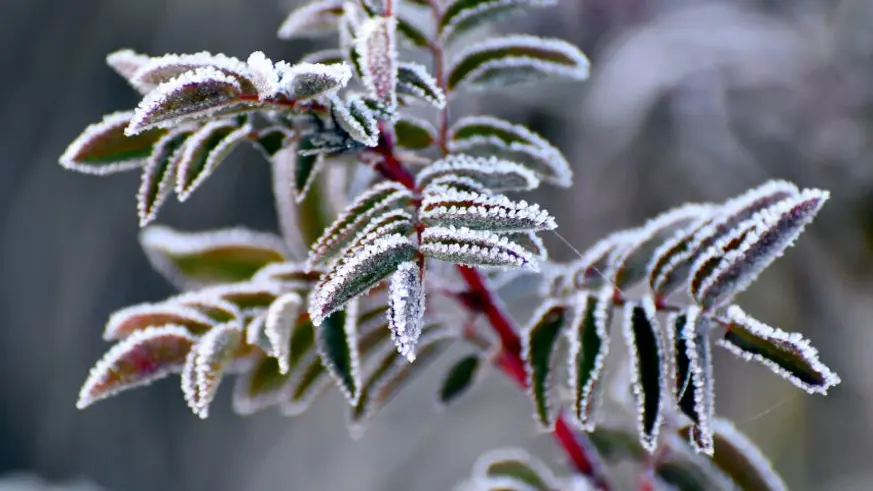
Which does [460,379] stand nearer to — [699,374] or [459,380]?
[459,380]

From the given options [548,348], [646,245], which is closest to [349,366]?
[548,348]

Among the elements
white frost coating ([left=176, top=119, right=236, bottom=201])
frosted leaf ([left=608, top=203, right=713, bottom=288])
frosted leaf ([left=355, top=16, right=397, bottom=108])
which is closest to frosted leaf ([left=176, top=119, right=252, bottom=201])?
white frost coating ([left=176, top=119, right=236, bottom=201])

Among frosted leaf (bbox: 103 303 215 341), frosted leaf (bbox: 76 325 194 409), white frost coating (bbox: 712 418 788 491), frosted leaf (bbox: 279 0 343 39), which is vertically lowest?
white frost coating (bbox: 712 418 788 491)

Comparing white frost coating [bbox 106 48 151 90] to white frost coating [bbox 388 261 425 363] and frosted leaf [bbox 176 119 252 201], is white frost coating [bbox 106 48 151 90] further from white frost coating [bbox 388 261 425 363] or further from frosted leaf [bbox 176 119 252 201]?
white frost coating [bbox 388 261 425 363]

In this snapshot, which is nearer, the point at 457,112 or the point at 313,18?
the point at 313,18

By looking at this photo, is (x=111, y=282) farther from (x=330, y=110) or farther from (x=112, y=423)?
(x=330, y=110)

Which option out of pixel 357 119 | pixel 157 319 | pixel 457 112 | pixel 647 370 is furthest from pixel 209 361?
pixel 457 112
